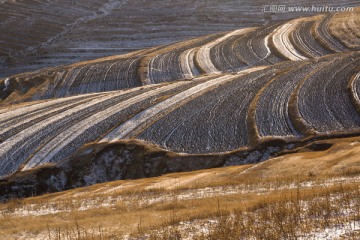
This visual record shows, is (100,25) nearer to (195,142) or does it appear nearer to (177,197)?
(195,142)

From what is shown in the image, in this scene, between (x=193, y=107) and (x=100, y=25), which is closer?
(x=193, y=107)

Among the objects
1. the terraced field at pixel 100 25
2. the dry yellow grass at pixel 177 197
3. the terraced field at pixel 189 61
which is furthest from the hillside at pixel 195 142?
the terraced field at pixel 100 25

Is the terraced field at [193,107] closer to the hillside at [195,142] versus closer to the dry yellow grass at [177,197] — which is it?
the hillside at [195,142]

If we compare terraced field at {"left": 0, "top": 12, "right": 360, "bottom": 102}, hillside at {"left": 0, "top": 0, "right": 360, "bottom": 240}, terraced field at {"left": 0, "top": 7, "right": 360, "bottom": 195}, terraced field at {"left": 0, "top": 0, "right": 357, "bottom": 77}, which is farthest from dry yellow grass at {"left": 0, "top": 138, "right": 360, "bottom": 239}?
terraced field at {"left": 0, "top": 0, "right": 357, "bottom": 77}

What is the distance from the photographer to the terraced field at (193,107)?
1377 inches

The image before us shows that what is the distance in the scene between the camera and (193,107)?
42.5 m

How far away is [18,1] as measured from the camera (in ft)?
401

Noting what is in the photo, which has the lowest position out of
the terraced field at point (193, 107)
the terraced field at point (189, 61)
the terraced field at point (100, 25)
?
the terraced field at point (193, 107)

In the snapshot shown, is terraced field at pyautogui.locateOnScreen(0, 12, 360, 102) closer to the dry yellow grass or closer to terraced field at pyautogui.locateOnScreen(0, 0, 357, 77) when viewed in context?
terraced field at pyautogui.locateOnScreen(0, 0, 357, 77)

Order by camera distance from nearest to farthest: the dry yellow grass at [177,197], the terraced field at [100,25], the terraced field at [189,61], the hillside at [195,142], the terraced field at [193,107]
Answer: the hillside at [195,142]
the dry yellow grass at [177,197]
the terraced field at [193,107]
the terraced field at [189,61]
the terraced field at [100,25]

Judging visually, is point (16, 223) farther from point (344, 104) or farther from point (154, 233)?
point (344, 104)

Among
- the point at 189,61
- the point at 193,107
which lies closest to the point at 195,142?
the point at 193,107

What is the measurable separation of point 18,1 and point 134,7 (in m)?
29.7

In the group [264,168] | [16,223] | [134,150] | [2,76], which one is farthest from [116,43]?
[16,223]
